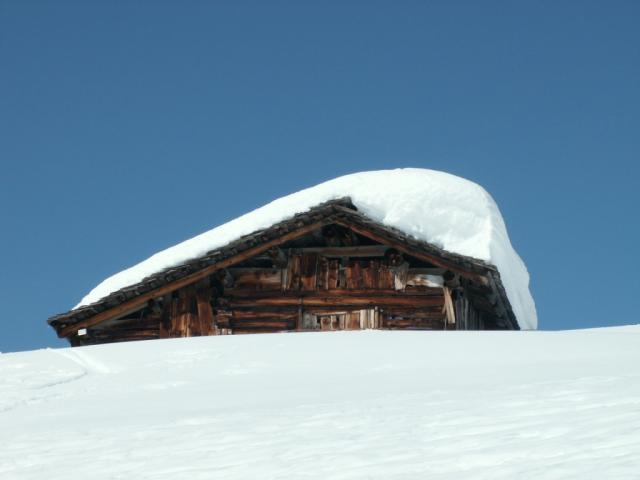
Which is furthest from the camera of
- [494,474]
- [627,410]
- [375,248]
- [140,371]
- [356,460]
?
[375,248]

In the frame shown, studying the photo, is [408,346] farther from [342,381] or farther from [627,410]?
[627,410]

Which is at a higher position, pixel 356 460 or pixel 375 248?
pixel 375 248

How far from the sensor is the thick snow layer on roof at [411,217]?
18.9 m

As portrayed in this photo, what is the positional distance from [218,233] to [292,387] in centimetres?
1043

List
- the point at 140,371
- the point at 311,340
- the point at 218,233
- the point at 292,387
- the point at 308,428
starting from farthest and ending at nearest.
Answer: the point at 218,233
the point at 311,340
the point at 140,371
the point at 292,387
the point at 308,428

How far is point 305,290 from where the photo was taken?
62.8 ft

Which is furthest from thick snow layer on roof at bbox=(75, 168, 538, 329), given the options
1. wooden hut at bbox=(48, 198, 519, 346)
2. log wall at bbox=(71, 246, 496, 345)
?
log wall at bbox=(71, 246, 496, 345)

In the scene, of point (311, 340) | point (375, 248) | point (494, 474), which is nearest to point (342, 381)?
point (311, 340)

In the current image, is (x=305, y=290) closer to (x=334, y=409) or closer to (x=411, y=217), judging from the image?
(x=411, y=217)

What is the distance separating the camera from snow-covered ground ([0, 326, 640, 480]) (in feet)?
20.8

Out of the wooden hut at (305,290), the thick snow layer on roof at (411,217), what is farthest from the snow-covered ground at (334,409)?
the thick snow layer on roof at (411,217)

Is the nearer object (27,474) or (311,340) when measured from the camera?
(27,474)

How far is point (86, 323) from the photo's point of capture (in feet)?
64.4

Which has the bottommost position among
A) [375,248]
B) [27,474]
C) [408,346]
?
[27,474]
